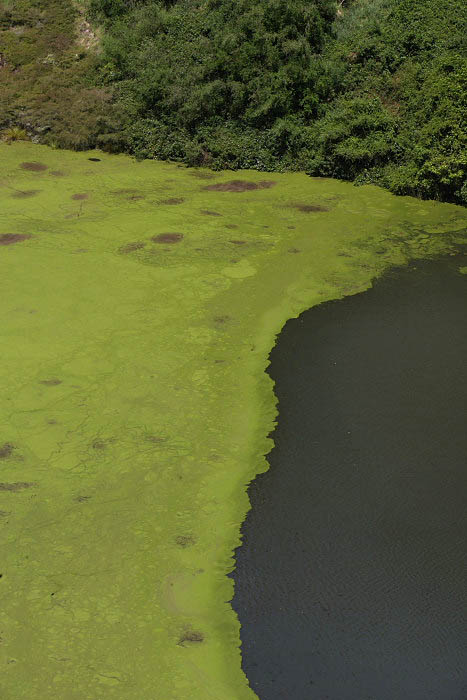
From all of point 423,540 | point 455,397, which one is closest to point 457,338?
point 455,397

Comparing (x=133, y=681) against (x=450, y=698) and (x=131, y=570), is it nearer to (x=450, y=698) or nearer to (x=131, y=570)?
(x=131, y=570)

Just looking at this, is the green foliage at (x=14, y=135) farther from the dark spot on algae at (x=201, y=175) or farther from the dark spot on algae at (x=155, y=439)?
the dark spot on algae at (x=155, y=439)

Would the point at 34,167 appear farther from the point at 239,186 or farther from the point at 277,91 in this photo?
the point at 277,91

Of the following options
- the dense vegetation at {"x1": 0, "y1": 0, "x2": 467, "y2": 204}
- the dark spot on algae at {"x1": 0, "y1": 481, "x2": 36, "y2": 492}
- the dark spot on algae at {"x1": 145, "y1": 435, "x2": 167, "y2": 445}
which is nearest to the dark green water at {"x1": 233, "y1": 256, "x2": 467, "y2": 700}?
the dark spot on algae at {"x1": 145, "y1": 435, "x2": 167, "y2": 445}

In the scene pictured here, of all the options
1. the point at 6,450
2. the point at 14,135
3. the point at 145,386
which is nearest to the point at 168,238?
the point at 145,386

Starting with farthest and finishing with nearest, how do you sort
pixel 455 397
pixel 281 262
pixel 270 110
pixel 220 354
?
1. pixel 270 110
2. pixel 281 262
3. pixel 220 354
4. pixel 455 397

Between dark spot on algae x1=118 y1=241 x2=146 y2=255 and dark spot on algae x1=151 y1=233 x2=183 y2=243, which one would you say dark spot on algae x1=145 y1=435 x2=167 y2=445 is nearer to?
dark spot on algae x1=118 y1=241 x2=146 y2=255

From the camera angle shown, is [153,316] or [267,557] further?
[153,316]
